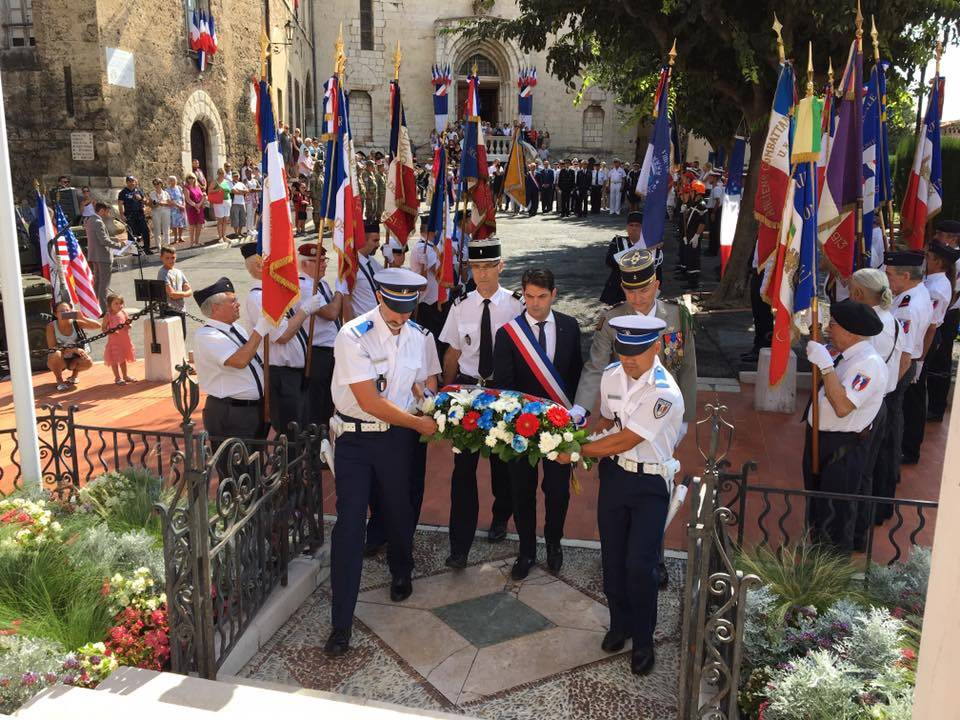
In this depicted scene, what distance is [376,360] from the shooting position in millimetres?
4699

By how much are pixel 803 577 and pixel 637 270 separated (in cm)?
201

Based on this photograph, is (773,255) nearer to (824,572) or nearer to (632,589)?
(824,572)

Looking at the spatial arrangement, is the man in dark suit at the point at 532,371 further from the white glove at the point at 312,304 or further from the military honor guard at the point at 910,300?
the military honor guard at the point at 910,300

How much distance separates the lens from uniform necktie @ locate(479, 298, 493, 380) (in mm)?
5668

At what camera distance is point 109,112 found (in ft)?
69.9

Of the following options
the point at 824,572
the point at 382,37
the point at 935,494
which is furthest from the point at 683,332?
the point at 382,37

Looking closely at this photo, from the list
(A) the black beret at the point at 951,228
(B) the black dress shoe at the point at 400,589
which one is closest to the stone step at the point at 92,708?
(B) the black dress shoe at the point at 400,589

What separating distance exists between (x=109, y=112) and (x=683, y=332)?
801 inches

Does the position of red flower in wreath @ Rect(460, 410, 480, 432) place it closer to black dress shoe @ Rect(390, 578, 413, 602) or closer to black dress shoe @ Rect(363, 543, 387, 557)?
black dress shoe @ Rect(390, 578, 413, 602)

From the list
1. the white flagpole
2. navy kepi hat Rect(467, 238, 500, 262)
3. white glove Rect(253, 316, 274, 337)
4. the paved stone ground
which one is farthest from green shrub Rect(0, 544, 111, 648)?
the paved stone ground

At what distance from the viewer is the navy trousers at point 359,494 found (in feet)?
15.1

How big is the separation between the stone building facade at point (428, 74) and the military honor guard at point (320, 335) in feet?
120

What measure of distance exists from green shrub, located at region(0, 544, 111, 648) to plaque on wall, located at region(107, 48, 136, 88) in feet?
65.4

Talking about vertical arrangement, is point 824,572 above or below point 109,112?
below
